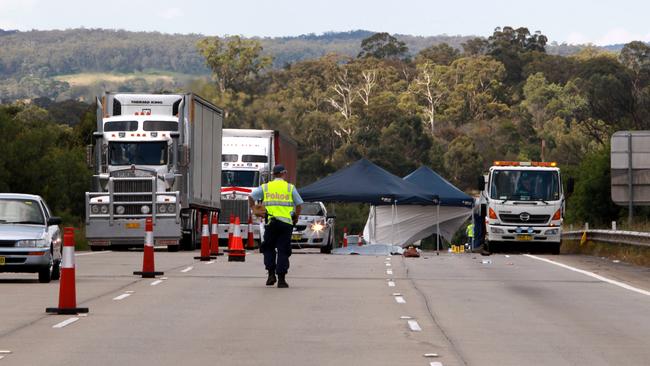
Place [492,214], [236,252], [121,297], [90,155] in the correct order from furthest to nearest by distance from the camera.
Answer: [492,214] → [90,155] → [236,252] → [121,297]

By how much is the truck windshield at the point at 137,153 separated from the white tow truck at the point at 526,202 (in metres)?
10.2

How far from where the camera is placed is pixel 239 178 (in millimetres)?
51250

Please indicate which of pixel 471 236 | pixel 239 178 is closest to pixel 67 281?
pixel 239 178

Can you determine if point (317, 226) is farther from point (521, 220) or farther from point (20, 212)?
point (20, 212)

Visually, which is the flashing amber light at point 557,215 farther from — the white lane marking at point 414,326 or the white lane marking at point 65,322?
the white lane marking at point 65,322

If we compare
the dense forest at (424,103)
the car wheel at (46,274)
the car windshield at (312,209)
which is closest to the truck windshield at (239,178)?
the car windshield at (312,209)

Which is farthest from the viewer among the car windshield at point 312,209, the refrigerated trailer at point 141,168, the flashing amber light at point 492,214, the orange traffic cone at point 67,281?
the car windshield at point 312,209

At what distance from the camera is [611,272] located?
1213 inches

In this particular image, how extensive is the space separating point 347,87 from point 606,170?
316ft

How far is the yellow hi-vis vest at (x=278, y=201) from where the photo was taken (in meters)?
23.4

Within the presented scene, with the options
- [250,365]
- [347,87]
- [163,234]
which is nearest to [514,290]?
[250,365]

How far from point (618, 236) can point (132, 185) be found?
13336mm

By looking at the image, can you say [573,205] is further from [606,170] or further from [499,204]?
[499,204]

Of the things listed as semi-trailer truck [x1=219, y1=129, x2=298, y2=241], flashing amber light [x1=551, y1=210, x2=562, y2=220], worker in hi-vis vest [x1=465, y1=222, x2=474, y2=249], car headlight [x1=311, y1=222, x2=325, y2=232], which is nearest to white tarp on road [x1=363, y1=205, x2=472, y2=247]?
worker in hi-vis vest [x1=465, y1=222, x2=474, y2=249]
